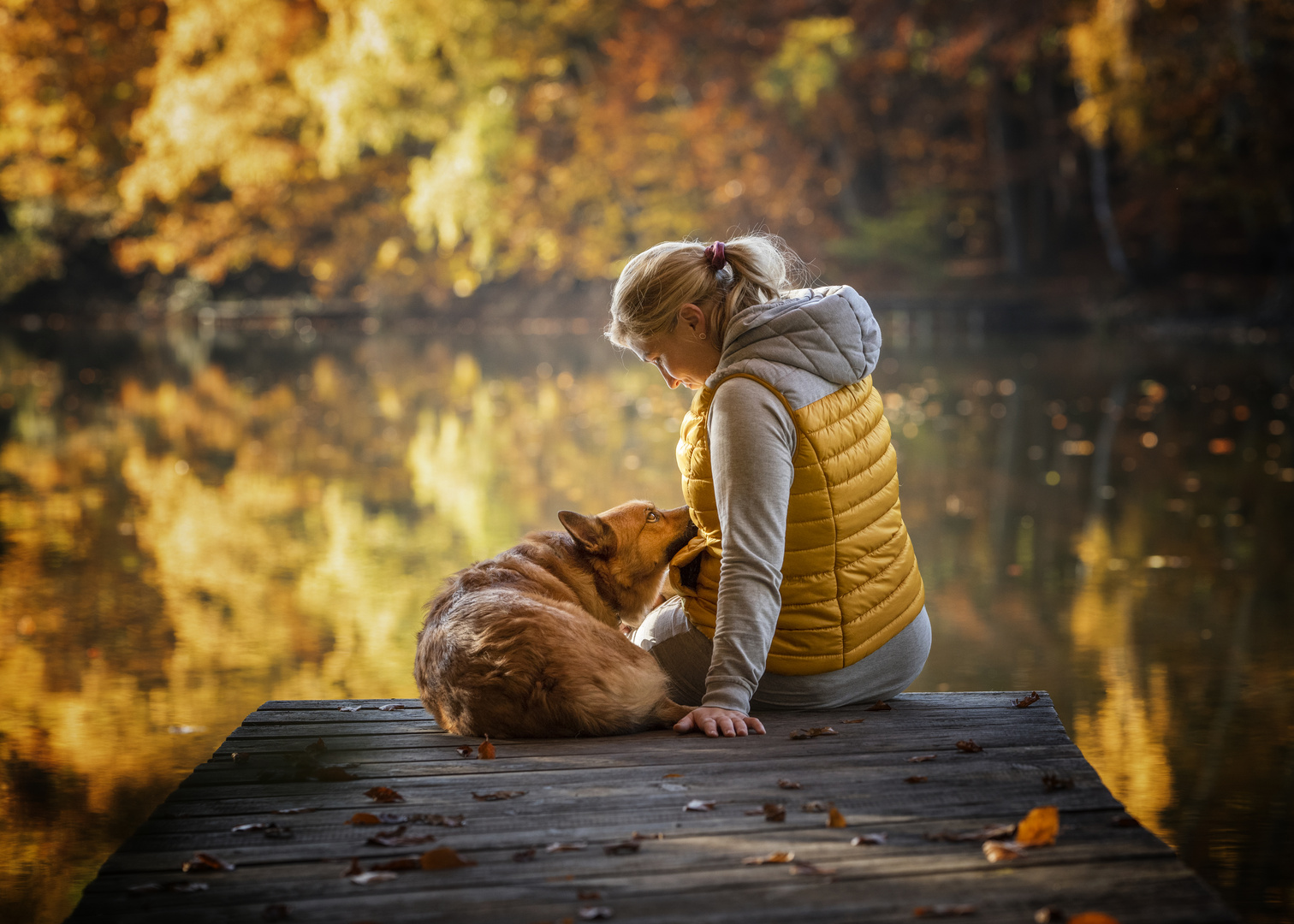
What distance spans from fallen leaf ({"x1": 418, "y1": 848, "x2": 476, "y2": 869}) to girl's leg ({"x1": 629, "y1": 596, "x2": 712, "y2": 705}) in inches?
41.7

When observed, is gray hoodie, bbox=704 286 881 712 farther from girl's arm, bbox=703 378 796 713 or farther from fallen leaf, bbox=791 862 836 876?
fallen leaf, bbox=791 862 836 876

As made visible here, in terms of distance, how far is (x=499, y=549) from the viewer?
762 centimetres

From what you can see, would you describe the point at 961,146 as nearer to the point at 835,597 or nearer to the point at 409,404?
the point at 409,404

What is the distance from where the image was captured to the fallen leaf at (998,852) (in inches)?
80.8

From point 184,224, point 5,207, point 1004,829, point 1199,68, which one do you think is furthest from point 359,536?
point 5,207

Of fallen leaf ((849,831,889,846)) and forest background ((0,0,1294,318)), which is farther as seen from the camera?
forest background ((0,0,1294,318))

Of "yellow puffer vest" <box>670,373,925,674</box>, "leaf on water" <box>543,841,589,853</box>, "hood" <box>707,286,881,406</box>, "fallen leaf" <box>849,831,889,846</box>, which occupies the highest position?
"hood" <box>707,286,881,406</box>

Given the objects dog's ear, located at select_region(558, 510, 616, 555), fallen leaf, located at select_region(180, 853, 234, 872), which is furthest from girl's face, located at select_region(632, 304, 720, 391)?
fallen leaf, located at select_region(180, 853, 234, 872)

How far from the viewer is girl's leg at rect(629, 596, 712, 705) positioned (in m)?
3.11

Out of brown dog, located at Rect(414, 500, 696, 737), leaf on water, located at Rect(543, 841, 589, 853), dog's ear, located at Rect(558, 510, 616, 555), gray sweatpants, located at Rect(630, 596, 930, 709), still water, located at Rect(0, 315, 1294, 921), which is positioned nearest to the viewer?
leaf on water, located at Rect(543, 841, 589, 853)

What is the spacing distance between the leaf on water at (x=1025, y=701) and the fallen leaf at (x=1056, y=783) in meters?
0.60

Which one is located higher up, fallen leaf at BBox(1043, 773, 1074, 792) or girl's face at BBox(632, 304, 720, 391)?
girl's face at BBox(632, 304, 720, 391)

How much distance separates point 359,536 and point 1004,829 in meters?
6.54

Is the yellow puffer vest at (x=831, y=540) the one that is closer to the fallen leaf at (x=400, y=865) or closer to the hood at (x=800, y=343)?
the hood at (x=800, y=343)
